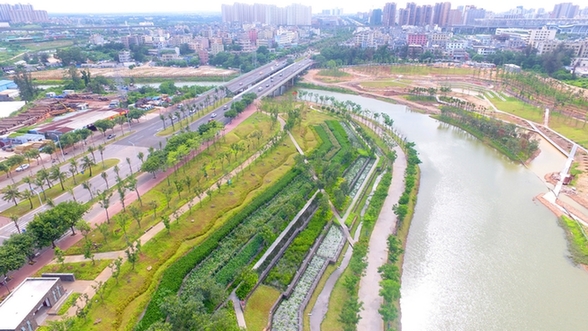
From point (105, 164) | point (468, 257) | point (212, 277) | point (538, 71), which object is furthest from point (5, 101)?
point (538, 71)

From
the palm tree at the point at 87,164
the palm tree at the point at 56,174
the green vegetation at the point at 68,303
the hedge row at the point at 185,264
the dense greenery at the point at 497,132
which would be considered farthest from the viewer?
the dense greenery at the point at 497,132

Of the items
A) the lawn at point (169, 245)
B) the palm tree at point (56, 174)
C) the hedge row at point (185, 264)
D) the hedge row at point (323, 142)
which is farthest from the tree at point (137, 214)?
the hedge row at point (323, 142)

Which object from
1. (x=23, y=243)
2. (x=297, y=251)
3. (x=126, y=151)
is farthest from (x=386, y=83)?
(x=23, y=243)

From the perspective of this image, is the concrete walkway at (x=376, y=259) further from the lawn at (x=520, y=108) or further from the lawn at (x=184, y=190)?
the lawn at (x=520, y=108)

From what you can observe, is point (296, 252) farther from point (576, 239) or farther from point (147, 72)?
point (147, 72)

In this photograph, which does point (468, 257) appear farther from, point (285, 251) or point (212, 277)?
point (212, 277)
